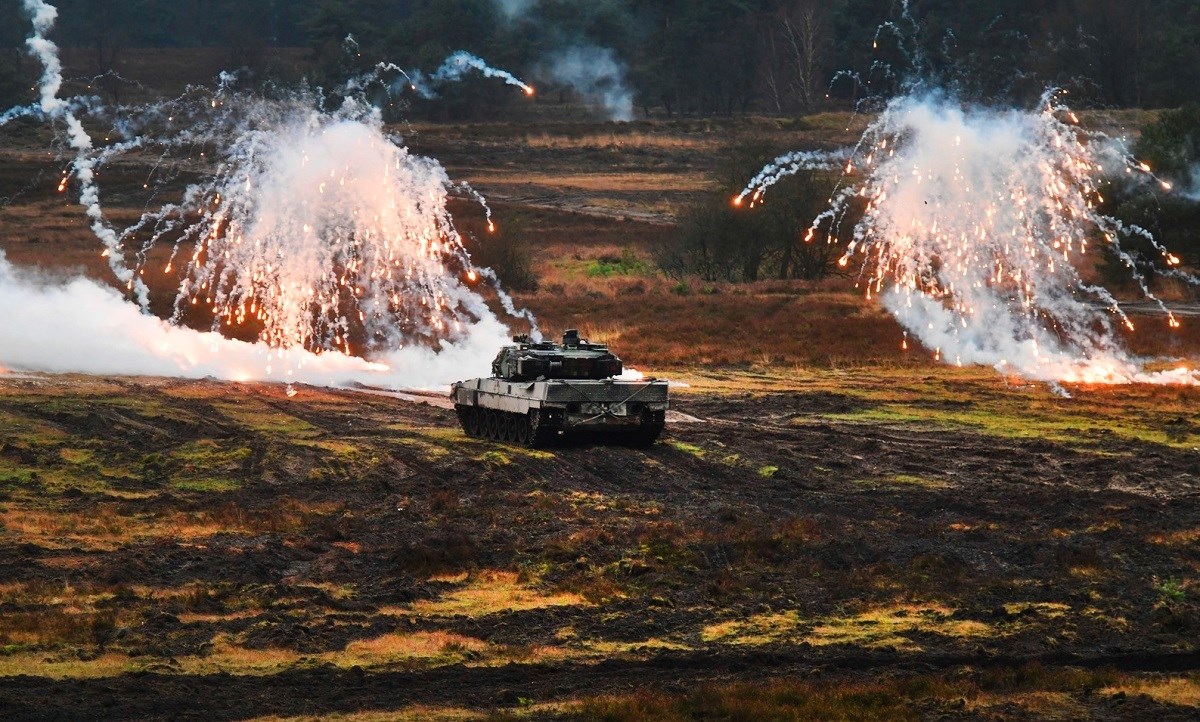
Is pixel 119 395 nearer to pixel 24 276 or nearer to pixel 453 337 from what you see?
pixel 453 337

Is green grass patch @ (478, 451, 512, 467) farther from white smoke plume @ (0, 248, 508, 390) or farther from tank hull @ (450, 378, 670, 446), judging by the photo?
white smoke plume @ (0, 248, 508, 390)

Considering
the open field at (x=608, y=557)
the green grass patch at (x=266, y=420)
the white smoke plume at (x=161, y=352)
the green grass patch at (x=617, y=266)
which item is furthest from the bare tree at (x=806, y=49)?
the green grass patch at (x=266, y=420)

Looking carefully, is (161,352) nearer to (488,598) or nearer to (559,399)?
(559,399)

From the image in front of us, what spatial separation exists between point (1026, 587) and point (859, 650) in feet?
13.5

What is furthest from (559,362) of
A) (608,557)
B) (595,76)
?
(595,76)

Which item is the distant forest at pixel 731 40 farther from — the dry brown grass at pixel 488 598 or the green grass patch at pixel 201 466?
the dry brown grass at pixel 488 598

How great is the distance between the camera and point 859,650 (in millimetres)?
18922

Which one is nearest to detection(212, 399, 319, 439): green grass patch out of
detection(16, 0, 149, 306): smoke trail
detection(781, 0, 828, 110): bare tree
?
detection(16, 0, 149, 306): smoke trail

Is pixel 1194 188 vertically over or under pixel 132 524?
A: over

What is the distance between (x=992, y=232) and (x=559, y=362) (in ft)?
63.1

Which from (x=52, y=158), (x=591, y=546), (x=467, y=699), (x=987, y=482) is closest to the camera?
(x=467, y=699)

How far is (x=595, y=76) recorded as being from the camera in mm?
124312

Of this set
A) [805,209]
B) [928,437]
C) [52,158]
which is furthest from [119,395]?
[52,158]

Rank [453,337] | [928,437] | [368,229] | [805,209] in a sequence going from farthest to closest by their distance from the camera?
[805,209] → [453,337] → [368,229] → [928,437]
